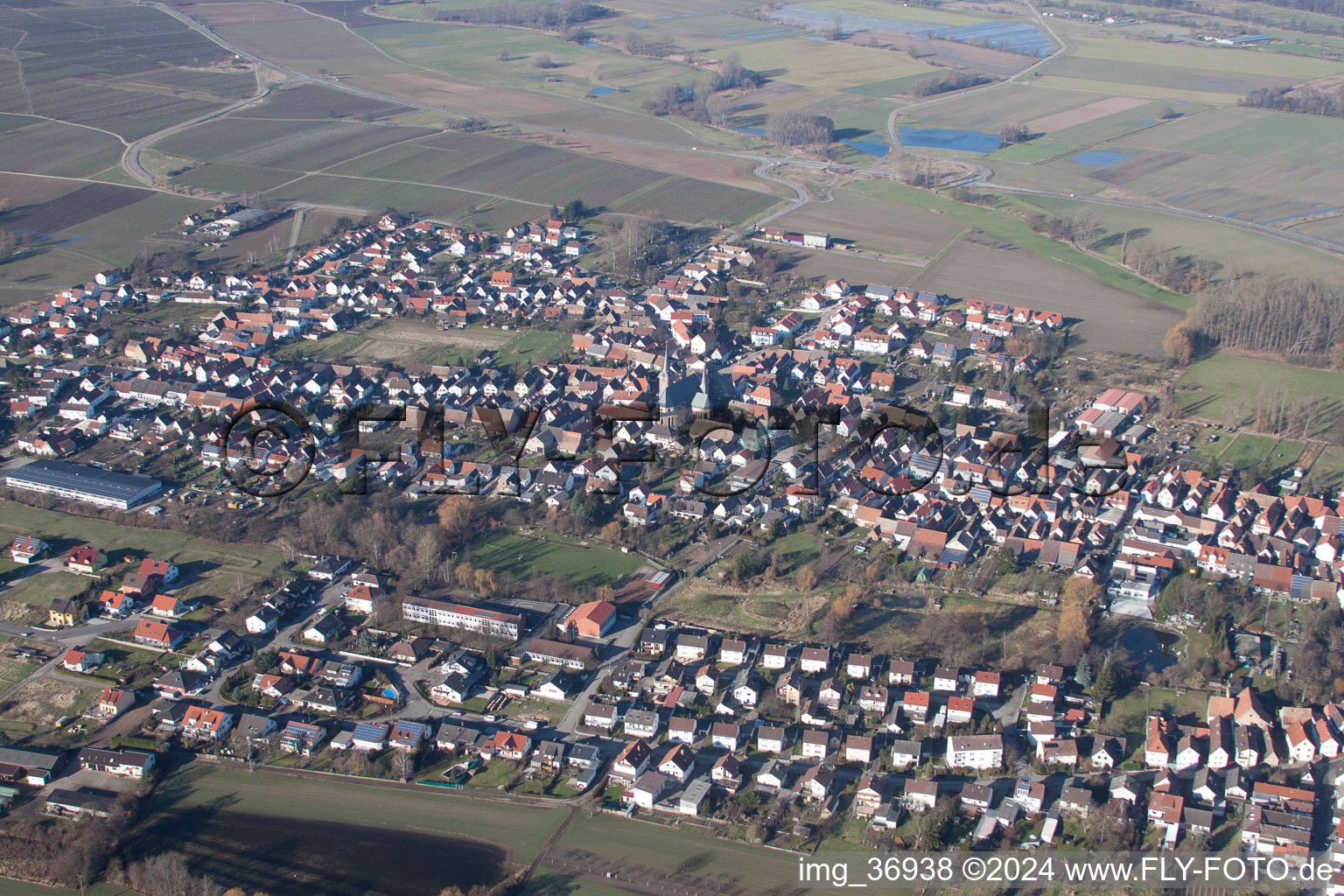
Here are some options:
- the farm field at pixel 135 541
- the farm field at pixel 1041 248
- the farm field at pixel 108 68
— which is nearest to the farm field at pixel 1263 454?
the farm field at pixel 1041 248

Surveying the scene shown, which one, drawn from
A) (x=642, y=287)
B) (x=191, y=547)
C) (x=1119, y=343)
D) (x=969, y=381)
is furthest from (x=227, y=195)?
(x=1119, y=343)

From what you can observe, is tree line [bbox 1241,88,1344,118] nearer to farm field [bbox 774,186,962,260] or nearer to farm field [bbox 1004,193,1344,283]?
farm field [bbox 1004,193,1344,283]

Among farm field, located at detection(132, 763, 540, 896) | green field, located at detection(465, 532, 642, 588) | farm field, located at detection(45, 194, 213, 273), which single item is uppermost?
farm field, located at detection(45, 194, 213, 273)

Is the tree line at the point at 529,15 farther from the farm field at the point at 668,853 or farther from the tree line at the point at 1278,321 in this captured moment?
the farm field at the point at 668,853

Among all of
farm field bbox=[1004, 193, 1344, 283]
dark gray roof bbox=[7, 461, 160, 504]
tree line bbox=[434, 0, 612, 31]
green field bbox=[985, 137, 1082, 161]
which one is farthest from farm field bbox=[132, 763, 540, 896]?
tree line bbox=[434, 0, 612, 31]

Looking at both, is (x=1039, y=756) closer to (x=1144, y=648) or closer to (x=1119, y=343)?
(x=1144, y=648)
